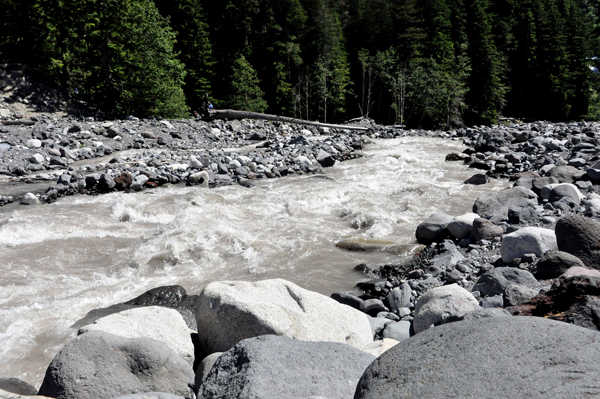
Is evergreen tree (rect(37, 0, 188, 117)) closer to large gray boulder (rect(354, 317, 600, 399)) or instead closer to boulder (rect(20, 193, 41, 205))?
boulder (rect(20, 193, 41, 205))

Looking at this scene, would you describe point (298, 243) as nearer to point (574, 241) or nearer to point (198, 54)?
point (574, 241)

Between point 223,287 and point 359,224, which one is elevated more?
point 223,287

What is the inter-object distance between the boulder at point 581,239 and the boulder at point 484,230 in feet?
4.66

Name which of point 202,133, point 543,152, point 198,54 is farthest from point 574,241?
point 198,54

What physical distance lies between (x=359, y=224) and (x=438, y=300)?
4.31 m

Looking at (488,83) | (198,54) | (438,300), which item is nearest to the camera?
(438,300)

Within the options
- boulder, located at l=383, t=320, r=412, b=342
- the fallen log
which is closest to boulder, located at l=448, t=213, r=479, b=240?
boulder, located at l=383, t=320, r=412, b=342

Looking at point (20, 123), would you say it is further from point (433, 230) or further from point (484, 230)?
point (484, 230)

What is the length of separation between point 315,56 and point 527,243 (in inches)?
1433

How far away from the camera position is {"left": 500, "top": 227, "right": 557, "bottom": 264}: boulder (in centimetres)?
540

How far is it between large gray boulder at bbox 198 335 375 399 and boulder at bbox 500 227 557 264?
3546mm

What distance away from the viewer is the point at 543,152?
563 inches

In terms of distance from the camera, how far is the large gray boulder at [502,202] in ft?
25.0

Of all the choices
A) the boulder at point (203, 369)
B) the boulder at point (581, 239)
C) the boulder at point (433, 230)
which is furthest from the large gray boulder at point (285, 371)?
the boulder at point (433, 230)
